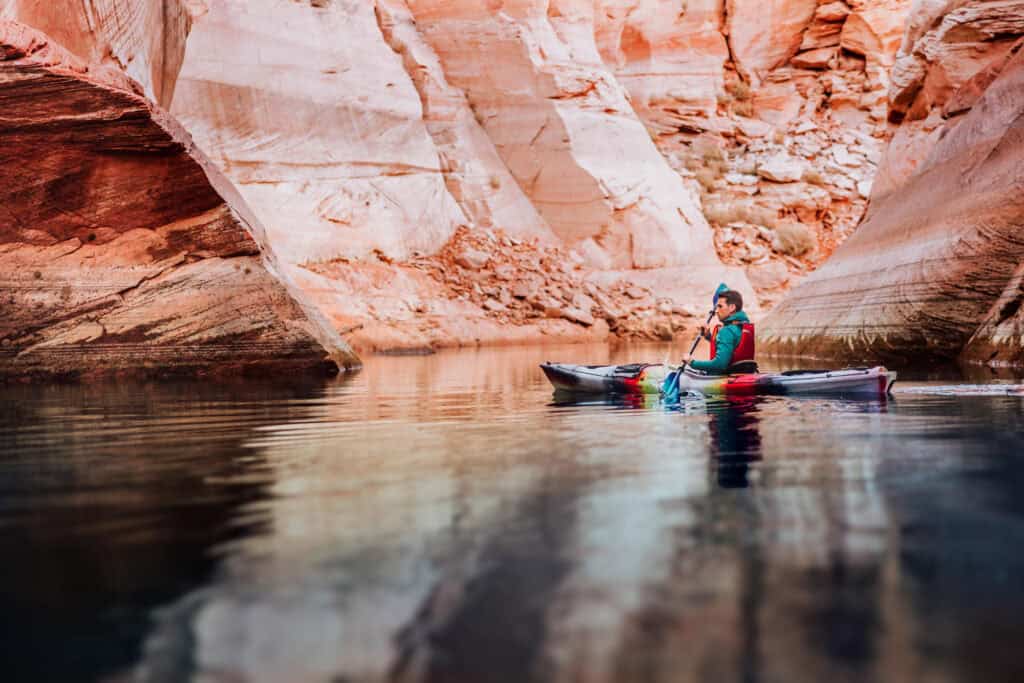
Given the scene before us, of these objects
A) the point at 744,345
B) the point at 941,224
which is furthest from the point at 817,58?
the point at 744,345

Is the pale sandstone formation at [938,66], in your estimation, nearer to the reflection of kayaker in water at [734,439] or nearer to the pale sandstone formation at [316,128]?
the reflection of kayaker in water at [734,439]

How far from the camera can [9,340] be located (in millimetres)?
10922

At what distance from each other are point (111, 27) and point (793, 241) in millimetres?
24017

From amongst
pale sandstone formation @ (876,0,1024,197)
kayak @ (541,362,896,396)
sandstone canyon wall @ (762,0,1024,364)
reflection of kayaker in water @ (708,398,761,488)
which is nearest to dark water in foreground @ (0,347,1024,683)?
reflection of kayaker in water @ (708,398,761,488)

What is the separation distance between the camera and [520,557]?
2.65 m

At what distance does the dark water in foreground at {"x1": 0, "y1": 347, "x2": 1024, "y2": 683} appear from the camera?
194 cm

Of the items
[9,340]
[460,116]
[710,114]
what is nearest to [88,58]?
[9,340]

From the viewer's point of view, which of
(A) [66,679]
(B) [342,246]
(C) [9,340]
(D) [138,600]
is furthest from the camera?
(B) [342,246]

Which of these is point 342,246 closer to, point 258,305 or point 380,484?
point 258,305

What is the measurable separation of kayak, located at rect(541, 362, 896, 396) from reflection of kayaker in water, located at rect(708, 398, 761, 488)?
30 cm

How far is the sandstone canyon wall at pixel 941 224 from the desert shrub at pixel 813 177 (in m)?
18.2

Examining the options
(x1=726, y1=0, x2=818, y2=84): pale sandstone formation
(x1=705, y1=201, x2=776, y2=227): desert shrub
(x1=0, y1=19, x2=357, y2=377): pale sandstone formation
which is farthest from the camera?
(x1=726, y1=0, x2=818, y2=84): pale sandstone formation

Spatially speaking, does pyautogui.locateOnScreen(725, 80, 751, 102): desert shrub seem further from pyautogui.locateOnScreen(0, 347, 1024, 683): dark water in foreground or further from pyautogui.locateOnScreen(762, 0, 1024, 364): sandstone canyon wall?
pyautogui.locateOnScreen(0, 347, 1024, 683): dark water in foreground

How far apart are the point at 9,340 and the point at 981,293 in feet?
34.9
